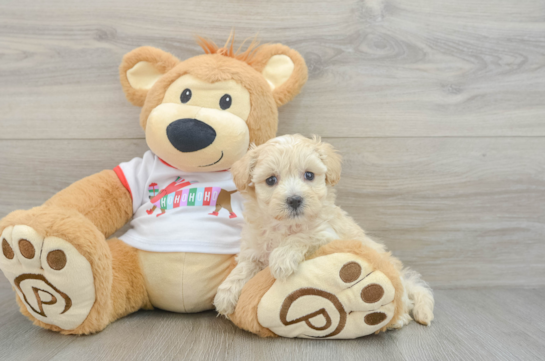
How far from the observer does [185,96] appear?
3.68 feet

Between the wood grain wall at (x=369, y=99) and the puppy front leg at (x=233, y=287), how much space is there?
1.75ft

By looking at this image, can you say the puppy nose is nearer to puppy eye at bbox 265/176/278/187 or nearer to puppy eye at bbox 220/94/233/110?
puppy eye at bbox 265/176/278/187

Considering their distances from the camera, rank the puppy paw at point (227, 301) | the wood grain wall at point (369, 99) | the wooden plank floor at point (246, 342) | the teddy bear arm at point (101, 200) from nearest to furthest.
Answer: the wooden plank floor at point (246, 342), the puppy paw at point (227, 301), the teddy bear arm at point (101, 200), the wood grain wall at point (369, 99)

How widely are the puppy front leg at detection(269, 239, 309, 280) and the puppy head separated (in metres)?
0.08

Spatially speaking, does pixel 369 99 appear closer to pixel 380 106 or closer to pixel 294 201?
pixel 380 106

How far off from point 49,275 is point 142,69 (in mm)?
684

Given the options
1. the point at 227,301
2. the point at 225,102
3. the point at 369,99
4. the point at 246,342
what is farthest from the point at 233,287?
the point at 369,99

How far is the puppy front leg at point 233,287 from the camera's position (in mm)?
993

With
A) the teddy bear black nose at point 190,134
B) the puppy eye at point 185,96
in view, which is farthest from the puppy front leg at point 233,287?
the puppy eye at point 185,96

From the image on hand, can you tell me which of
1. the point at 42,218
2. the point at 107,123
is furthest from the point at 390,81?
the point at 42,218

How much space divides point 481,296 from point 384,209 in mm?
462

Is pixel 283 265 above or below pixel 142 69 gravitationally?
below

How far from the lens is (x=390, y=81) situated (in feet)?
4.56

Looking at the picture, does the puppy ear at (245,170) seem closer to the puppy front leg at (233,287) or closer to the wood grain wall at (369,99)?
the puppy front leg at (233,287)
